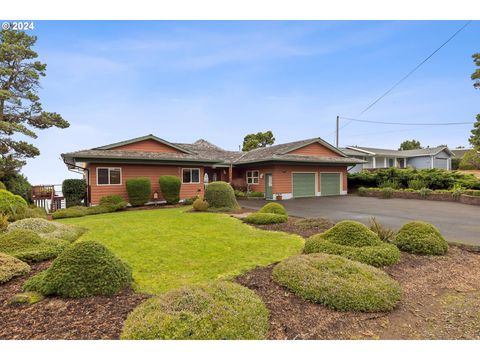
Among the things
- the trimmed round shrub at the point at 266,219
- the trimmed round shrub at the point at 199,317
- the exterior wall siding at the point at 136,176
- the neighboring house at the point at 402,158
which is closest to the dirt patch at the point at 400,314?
the trimmed round shrub at the point at 199,317

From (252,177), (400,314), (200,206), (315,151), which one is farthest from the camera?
(315,151)

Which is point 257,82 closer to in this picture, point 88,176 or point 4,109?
point 88,176

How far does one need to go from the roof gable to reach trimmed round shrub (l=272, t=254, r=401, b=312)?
14732 mm

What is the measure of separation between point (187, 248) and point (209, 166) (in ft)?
48.8

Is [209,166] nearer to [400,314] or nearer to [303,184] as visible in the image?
[303,184]

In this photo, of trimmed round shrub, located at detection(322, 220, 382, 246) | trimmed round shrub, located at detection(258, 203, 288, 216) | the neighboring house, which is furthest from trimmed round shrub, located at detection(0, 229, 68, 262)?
the neighboring house

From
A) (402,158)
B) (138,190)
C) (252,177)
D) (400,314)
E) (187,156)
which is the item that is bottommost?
(400,314)

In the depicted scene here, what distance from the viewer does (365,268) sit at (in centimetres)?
400

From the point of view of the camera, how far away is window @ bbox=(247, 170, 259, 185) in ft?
70.2

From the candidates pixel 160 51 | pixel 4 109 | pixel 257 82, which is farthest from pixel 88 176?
pixel 257 82

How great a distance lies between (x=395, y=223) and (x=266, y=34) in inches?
330

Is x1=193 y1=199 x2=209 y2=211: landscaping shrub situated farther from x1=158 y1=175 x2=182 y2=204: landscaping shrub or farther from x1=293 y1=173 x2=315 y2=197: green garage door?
x1=293 y1=173 x2=315 y2=197: green garage door

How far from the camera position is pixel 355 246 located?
518 centimetres

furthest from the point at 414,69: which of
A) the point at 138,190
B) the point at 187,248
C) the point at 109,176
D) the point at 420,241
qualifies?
the point at 109,176
